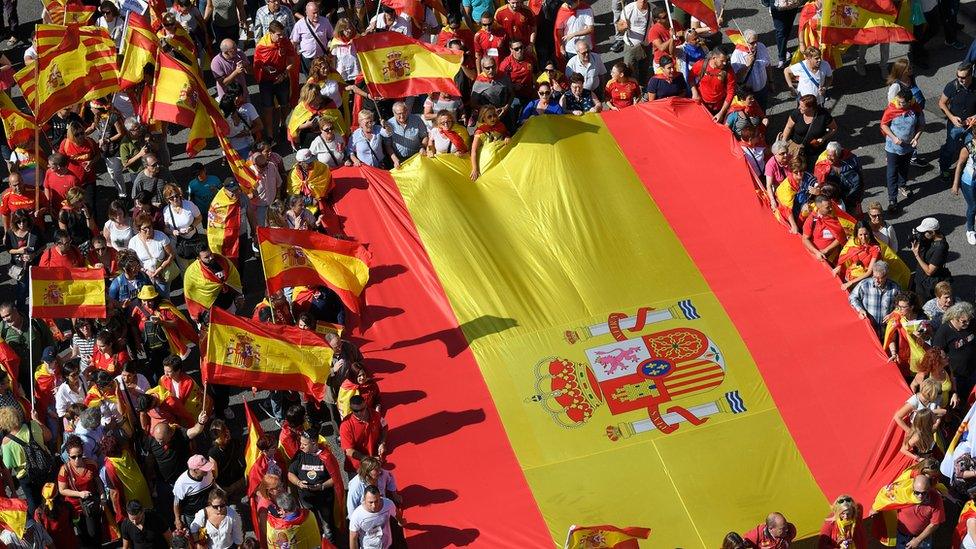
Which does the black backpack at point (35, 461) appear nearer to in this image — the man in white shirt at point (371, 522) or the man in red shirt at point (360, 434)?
the man in red shirt at point (360, 434)

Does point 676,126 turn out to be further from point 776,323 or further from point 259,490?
point 259,490

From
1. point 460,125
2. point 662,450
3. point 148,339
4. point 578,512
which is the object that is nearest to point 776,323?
point 662,450

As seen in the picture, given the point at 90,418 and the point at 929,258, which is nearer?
the point at 90,418

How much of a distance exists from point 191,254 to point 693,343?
5774 mm

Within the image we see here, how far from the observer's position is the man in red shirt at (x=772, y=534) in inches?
540

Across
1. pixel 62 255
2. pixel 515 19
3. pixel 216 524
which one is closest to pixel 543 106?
pixel 515 19

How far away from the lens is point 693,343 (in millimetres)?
16516

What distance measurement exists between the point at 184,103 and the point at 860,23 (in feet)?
27.8

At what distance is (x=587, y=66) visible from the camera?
67.3 feet

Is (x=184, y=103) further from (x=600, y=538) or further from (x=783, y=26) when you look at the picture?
(x=783, y=26)

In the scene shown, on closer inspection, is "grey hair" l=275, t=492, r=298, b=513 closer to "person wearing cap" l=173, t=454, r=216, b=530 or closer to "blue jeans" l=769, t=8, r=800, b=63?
"person wearing cap" l=173, t=454, r=216, b=530

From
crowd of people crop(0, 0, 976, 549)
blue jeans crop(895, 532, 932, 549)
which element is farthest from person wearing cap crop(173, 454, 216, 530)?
blue jeans crop(895, 532, 932, 549)

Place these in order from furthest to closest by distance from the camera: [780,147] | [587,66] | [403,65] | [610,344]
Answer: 1. [587,66]
2. [403,65]
3. [780,147]
4. [610,344]

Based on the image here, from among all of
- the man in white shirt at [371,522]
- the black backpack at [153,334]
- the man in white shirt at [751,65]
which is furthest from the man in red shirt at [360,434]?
the man in white shirt at [751,65]
